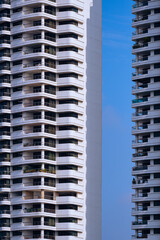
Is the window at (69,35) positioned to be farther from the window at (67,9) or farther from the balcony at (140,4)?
the balcony at (140,4)

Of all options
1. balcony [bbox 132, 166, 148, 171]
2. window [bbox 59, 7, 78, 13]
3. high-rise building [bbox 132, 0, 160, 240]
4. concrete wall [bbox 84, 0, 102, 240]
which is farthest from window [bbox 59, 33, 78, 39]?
balcony [bbox 132, 166, 148, 171]

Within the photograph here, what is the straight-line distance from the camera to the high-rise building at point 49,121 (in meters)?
134

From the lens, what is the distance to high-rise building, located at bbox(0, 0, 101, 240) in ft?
440

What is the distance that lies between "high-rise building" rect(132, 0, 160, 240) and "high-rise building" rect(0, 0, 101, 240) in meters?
8.77

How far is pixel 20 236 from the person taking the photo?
134m

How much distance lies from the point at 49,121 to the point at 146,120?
16.3 m

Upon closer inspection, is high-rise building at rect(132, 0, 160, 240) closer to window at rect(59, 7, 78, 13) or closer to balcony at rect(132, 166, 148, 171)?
balcony at rect(132, 166, 148, 171)

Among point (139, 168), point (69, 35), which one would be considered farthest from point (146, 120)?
point (69, 35)

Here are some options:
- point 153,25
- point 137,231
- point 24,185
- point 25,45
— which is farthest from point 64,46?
point 137,231

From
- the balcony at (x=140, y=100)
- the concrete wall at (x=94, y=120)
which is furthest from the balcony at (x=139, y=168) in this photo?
the balcony at (x=140, y=100)

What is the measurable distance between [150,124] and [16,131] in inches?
907

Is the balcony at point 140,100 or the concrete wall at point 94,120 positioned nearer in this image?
the balcony at point 140,100

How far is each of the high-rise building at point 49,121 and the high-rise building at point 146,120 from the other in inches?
345

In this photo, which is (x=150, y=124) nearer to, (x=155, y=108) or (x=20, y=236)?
(x=155, y=108)
